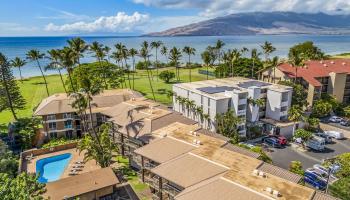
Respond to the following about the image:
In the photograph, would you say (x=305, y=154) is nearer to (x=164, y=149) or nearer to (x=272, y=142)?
(x=272, y=142)

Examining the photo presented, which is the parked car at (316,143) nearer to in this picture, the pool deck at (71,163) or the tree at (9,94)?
the pool deck at (71,163)

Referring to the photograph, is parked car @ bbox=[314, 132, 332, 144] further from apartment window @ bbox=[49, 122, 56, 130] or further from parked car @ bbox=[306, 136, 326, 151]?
apartment window @ bbox=[49, 122, 56, 130]

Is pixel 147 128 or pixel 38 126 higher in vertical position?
pixel 147 128

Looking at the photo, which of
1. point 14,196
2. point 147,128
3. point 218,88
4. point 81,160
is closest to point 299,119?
point 218,88

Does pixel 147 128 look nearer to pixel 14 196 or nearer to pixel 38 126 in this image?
pixel 14 196

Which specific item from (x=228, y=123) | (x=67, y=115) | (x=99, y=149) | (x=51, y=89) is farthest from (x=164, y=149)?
(x=51, y=89)

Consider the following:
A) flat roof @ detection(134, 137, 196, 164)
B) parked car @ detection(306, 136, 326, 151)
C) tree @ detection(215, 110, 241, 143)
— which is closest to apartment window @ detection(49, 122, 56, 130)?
flat roof @ detection(134, 137, 196, 164)

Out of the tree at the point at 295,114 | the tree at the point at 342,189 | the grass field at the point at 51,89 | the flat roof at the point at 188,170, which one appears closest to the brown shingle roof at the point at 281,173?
the flat roof at the point at 188,170
